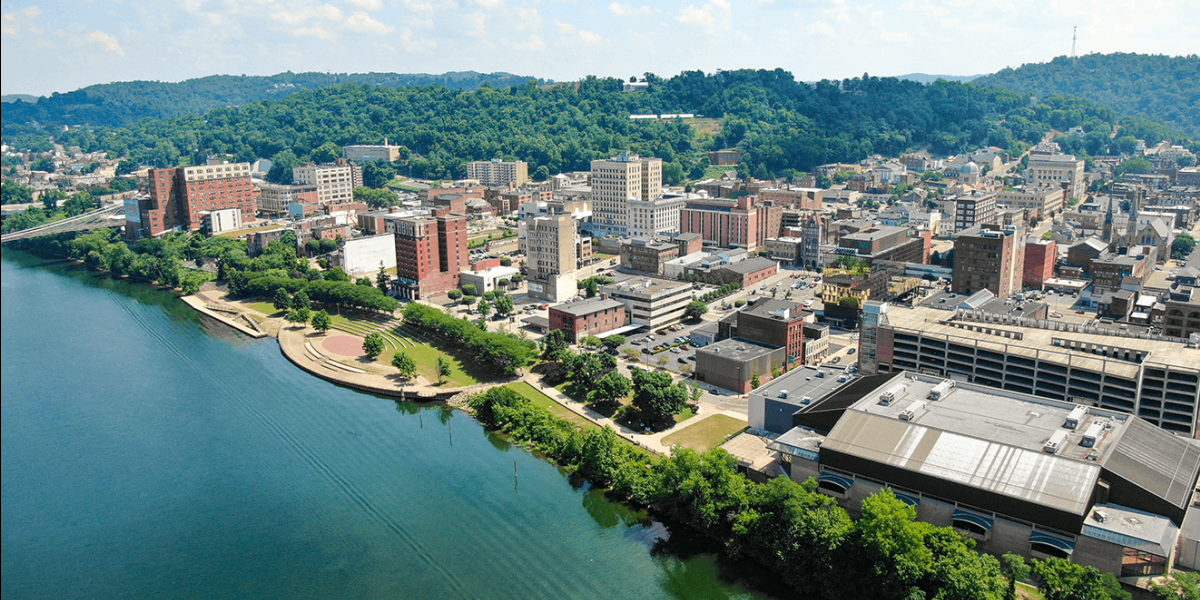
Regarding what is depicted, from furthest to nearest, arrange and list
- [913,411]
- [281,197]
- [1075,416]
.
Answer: [281,197], [913,411], [1075,416]

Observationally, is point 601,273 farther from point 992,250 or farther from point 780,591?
point 780,591

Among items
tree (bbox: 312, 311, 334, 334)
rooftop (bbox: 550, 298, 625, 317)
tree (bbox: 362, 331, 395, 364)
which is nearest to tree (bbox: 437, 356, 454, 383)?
tree (bbox: 362, 331, 395, 364)

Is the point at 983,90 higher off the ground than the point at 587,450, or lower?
higher

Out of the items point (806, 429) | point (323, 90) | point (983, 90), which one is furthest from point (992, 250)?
point (323, 90)

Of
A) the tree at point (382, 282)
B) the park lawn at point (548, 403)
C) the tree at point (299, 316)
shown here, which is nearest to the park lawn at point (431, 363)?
the park lawn at point (548, 403)

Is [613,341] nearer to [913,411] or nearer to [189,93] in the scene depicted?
[913,411]

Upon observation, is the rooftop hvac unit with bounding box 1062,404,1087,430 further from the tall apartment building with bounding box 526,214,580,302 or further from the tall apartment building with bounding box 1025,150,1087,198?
the tall apartment building with bounding box 1025,150,1087,198

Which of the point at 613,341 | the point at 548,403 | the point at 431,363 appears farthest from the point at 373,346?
the point at 613,341
